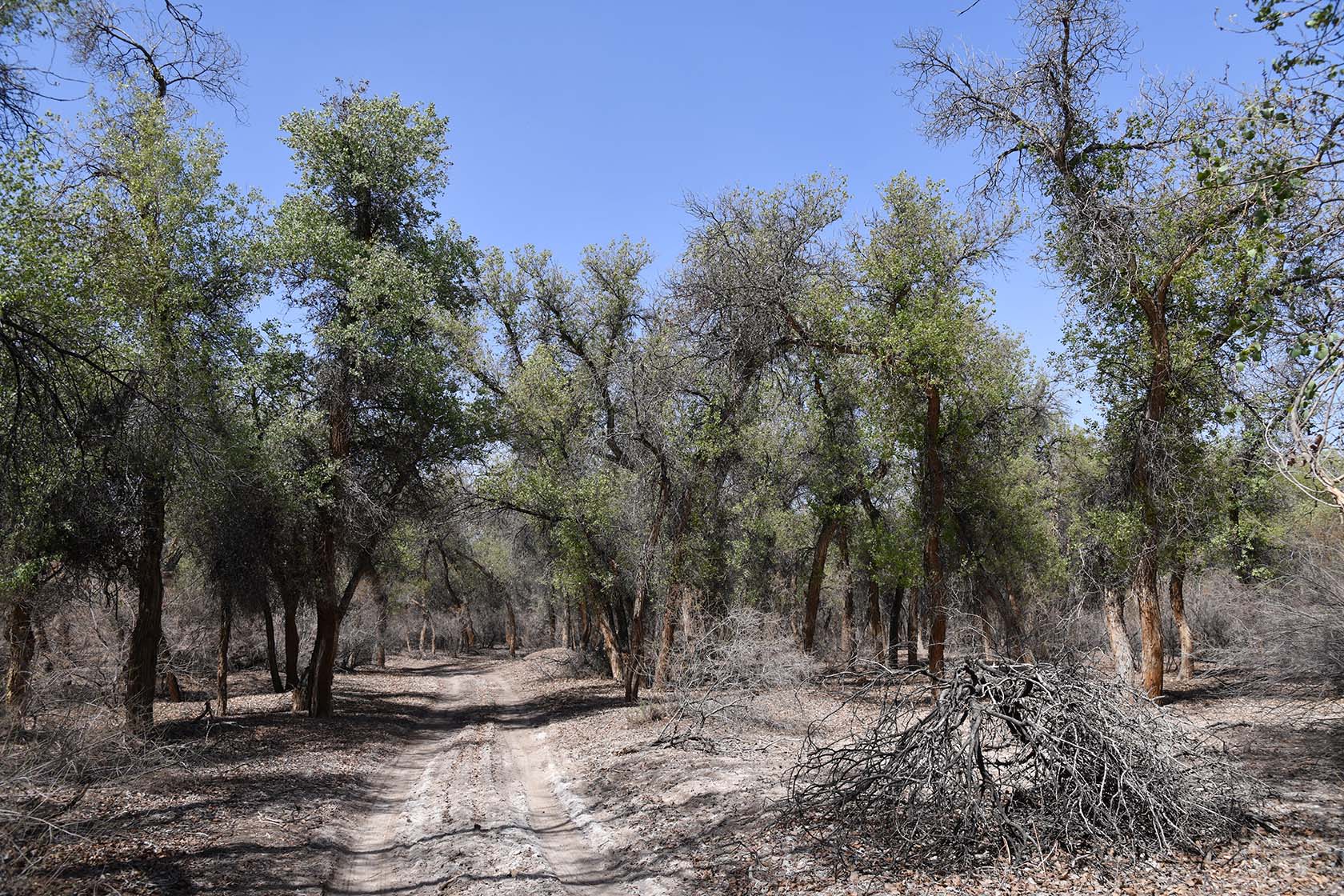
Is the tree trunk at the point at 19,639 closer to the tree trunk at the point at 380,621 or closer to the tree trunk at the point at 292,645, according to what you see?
the tree trunk at the point at 292,645

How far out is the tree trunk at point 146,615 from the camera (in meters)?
12.2

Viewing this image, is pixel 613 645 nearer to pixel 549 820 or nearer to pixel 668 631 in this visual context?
pixel 668 631

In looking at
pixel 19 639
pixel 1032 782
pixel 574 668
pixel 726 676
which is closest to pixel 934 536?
pixel 726 676

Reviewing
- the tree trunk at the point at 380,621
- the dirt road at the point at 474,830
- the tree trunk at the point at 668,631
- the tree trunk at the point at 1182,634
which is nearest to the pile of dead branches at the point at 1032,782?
the dirt road at the point at 474,830

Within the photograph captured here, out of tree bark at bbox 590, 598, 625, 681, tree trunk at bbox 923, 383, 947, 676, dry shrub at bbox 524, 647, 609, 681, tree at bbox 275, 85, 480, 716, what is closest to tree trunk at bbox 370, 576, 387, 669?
dry shrub at bbox 524, 647, 609, 681

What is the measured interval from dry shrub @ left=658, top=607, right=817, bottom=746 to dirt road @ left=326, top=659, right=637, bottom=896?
2.36 m

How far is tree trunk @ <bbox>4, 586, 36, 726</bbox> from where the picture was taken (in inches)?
449

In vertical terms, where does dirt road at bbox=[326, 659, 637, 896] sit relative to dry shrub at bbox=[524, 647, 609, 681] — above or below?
above

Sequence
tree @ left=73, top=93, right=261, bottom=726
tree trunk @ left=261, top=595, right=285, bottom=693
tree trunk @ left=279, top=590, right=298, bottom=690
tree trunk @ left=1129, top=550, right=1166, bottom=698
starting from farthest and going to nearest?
tree trunk @ left=261, top=595, right=285, bottom=693 → tree trunk @ left=279, top=590, right=298, bottom=690 → tree trunk @ left=1129, top=550, right=1166, bottom=698 → tree @ left=73, top=93, right=261, bottom=726

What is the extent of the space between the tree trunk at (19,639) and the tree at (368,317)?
4.81m

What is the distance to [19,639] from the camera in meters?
12.7

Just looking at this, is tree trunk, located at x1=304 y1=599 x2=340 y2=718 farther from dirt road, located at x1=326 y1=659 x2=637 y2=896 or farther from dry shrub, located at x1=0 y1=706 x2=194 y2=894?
dry shrub, located at x1=0 y1=706 x2=194 y2=894

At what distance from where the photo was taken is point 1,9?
5.23 metres

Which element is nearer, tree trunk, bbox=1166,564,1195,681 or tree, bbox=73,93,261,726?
tree, bbox=73,93,261,726
